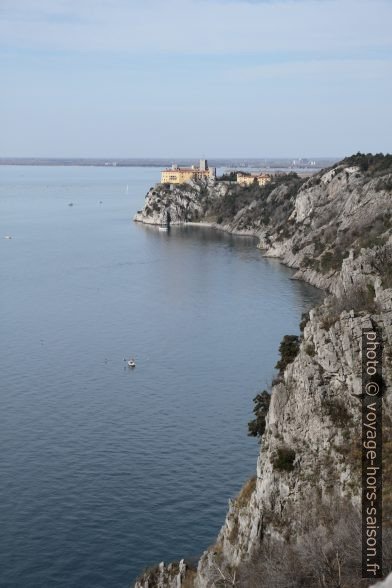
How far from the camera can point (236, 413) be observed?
257 feet

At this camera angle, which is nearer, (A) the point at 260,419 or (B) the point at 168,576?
(B) the point at 168,576

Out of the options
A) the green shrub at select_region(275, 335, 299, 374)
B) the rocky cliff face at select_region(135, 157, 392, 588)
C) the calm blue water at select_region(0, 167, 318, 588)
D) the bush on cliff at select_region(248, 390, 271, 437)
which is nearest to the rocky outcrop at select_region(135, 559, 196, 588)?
the rocky cliff face at select_region(135, 157, 392, 588)

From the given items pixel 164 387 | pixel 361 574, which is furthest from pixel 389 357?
pixel 164 387

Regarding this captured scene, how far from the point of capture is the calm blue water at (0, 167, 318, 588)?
56.7m

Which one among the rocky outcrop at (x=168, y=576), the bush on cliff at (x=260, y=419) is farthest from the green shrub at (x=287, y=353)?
the rocky outcrop at (x=168, y=576)

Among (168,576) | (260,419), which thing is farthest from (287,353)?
(168,576)

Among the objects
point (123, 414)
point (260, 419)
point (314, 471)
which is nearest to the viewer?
point (314, 471)

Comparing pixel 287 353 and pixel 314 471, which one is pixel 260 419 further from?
pixel 314 471

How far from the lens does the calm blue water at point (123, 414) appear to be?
186 feet

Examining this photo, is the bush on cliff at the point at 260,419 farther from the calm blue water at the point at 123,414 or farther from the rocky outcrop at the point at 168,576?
the rocky outcrop at the point at 168,576

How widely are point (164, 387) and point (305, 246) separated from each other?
8596 cm

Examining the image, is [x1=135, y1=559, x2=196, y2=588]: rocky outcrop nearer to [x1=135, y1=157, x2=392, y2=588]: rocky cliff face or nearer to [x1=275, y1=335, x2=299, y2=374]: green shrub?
[x1=135, y1=157, x2=392, y2=588]: rocky cliff face

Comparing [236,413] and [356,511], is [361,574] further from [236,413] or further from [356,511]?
[236,413]

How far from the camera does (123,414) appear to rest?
255ft
